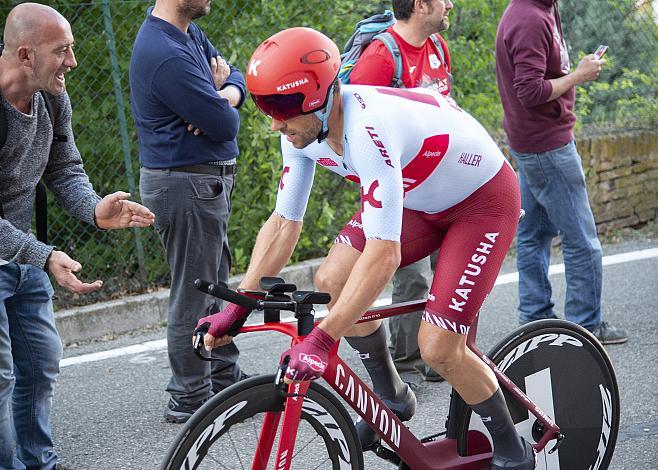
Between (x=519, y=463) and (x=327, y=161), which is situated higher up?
(x=327, y=161)

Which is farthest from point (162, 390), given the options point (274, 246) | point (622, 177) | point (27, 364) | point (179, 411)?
point (622, 177)

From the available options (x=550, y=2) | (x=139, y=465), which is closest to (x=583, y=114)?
(x=550, y=2)

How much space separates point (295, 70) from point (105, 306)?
13.9ft

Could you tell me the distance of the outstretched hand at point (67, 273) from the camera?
12.8ft

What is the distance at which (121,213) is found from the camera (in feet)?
14.1

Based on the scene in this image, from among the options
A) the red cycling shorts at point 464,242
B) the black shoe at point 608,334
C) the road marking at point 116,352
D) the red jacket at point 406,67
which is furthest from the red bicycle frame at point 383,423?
the road marking at point 116,352

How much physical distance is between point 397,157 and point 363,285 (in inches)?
17.7

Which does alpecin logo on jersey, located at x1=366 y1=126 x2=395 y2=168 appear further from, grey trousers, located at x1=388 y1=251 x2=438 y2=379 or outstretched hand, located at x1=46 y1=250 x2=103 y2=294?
grey trousers, located at x1=388 y1=251 x2=438 y2=379

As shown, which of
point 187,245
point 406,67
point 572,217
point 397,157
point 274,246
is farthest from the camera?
point 572,217

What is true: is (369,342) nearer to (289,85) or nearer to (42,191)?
(289,85)

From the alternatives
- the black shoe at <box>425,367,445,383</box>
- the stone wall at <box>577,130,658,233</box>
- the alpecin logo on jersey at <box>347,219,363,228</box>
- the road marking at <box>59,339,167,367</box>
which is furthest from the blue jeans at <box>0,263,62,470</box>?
the stone wall at <box>577,130,658,233</box>

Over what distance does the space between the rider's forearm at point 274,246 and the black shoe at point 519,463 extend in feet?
3.52

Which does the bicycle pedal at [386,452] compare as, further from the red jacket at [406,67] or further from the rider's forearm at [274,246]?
the red jacket at [406,67]

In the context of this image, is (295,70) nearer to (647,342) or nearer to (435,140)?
(435,140)
